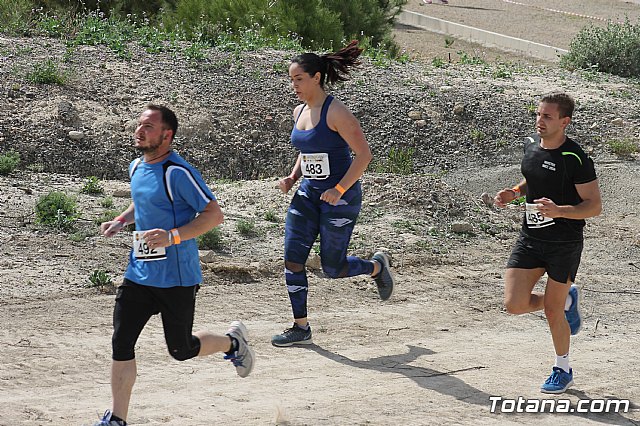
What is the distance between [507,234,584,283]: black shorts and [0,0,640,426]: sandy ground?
79 cm

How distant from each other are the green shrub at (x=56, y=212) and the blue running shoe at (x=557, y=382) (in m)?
4.88

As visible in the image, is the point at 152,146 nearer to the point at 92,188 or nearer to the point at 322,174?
the point at 322,174

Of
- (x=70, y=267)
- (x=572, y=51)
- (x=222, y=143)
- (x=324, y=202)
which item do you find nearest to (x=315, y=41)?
(x=572, y=51)

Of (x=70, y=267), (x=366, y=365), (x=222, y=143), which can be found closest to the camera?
(x=366, y=365)

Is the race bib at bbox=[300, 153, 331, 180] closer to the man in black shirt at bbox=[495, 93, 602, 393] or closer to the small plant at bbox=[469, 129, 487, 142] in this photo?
the man in black shirt at bbox=[495, 93, 602, 393]

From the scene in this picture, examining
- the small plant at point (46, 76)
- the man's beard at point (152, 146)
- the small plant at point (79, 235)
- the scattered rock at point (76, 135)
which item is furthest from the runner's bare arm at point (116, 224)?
the small plant at point (46, 76)

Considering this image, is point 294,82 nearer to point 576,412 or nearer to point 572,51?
point 576,412

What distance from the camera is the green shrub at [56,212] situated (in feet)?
32.0

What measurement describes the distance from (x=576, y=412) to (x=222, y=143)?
22.8ft

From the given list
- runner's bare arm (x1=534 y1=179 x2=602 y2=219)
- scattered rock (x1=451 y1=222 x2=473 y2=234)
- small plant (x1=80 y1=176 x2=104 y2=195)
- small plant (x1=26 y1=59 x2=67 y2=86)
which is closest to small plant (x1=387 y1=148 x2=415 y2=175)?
scattered rock (x1=451 y1=222 x2=473 y2=234)

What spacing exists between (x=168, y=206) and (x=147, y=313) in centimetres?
60

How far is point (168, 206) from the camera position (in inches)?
224

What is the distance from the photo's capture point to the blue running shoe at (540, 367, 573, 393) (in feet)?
22.0

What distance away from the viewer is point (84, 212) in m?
10.1
